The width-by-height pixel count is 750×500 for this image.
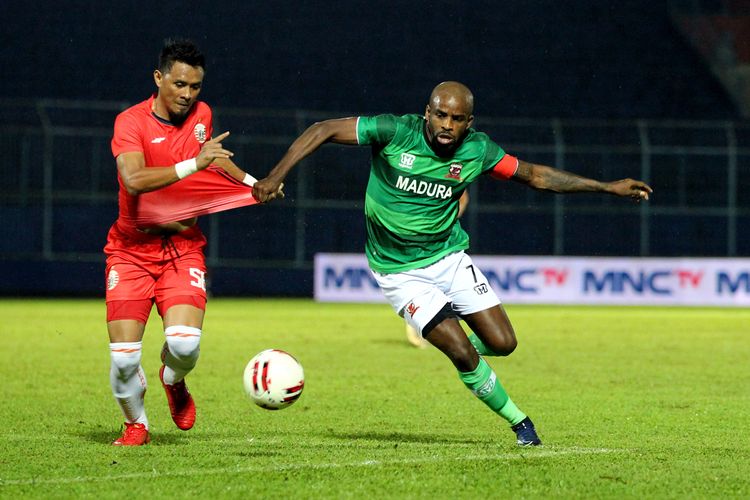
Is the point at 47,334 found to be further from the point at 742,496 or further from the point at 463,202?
the point at 742,496

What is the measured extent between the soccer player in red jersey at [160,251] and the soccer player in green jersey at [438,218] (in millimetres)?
834

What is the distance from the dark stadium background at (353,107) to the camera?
25859mm

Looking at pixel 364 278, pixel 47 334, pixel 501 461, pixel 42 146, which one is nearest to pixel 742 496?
pixel 501 461

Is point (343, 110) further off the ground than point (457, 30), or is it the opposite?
point (457, 30)

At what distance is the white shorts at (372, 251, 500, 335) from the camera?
7.99 metres

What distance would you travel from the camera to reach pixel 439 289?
8.11 metres

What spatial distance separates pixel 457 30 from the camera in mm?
35875

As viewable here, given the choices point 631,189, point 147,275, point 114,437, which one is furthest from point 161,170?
point 631,189

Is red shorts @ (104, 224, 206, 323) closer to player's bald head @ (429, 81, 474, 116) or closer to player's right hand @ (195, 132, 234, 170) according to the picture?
player's right hand @ (195, 132, 234, 170)

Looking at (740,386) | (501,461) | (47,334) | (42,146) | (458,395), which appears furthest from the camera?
(42,146)

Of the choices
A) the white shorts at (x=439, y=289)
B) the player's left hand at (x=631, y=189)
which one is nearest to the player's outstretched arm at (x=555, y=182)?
the player's left hand at (x=631, y=189)

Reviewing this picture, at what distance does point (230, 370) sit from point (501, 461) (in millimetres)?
6403

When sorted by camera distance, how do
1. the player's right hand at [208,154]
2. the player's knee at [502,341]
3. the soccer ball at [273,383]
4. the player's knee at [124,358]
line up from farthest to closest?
the player's knee at [502,341], the player's knee at [124,358], the soccer ball at [273,383], the player's right hand at [208,154]

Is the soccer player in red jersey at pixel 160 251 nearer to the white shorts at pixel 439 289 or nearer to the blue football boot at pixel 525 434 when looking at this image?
the white shorts at pixel 439 289
